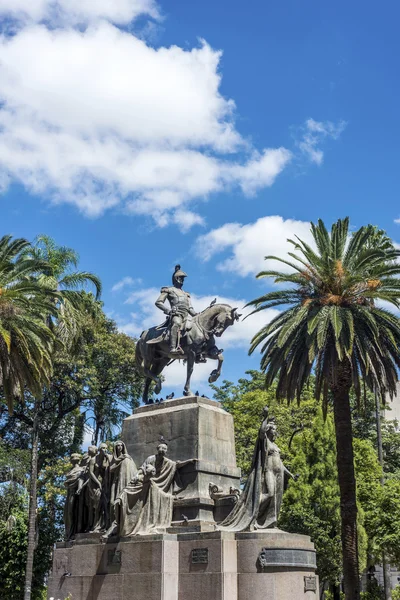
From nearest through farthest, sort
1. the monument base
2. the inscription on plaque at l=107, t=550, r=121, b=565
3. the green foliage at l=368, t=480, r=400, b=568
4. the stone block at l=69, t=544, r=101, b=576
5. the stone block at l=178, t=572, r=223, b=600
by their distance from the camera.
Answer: the stone block at l=178, t=572, r=223, b=600, the monument base, the inscription on plaque at l=107, t=550, r=121, b=565, the stone block at l=69, t=544, r=101, b=576, the green foliage at l=368, t=480, r=400, b=568

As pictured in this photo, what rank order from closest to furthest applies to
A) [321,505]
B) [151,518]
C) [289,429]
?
[151,518] → [321,505] → [289,429]

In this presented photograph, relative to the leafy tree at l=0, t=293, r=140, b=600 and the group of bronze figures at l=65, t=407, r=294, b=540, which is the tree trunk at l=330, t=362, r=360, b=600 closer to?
the group of bronze figures at l=65, t=407, r=294, b=540

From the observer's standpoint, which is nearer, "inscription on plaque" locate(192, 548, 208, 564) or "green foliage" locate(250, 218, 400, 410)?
"inscription on plaque" locate(192, 548, 208, 564)

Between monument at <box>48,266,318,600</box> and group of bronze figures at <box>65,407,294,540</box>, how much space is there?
0.08 ft

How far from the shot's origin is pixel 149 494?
16.7 metres

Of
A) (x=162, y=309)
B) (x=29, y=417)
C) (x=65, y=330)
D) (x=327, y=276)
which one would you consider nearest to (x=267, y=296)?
(x=327, y=276)

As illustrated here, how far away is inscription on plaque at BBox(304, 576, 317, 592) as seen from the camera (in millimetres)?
15602

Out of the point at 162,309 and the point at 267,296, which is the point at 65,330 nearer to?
the point at 267,296

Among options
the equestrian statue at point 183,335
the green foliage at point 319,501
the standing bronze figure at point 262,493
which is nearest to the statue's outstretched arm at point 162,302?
the equestrian statue at point 183,335

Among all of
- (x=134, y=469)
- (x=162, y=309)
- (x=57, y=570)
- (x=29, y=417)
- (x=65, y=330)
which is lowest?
(x=57, y=570)

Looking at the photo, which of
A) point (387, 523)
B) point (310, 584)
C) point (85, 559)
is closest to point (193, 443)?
point (85, 559)

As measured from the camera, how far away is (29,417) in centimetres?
4350

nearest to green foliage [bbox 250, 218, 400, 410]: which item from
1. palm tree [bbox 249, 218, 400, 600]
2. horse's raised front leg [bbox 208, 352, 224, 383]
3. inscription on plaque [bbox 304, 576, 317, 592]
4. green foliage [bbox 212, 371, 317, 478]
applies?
palm tree [bbox 249, 218, 400, 600]

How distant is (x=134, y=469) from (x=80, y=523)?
2.18 metres
